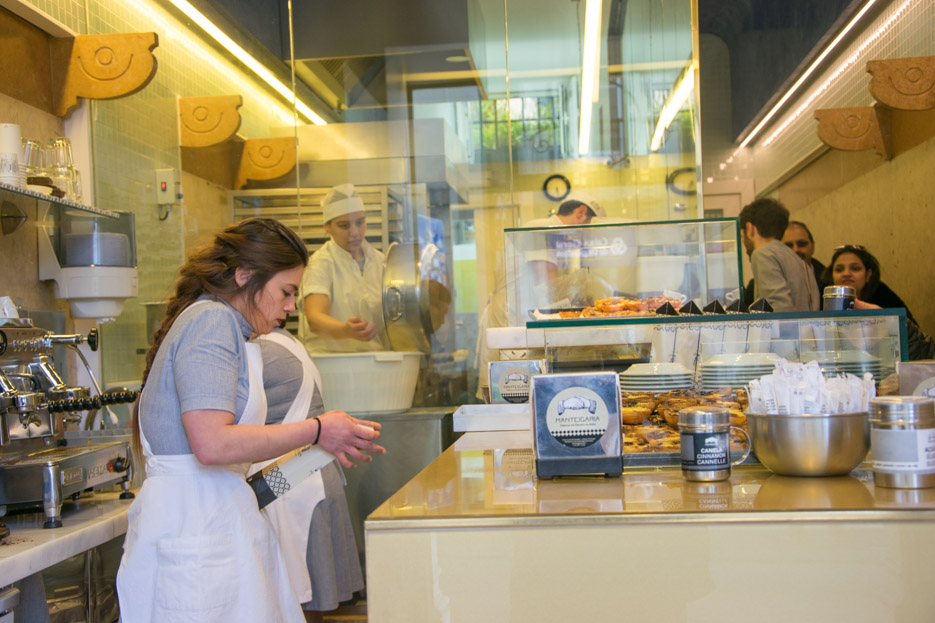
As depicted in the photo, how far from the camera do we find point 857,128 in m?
4.92

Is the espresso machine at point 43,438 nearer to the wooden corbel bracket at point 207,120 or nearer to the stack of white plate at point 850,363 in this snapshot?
the stack of white plate at point 850,363

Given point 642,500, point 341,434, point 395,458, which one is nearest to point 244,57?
point 395,458

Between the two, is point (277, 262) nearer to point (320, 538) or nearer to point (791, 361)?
point (791, 361)

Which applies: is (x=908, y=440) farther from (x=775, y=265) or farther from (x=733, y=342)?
(x=775, y=265)

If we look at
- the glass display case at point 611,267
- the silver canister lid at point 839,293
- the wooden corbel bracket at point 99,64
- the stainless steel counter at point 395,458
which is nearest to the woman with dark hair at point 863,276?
the glass display case at point 611,267

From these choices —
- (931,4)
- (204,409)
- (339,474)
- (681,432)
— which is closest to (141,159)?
(339,474)

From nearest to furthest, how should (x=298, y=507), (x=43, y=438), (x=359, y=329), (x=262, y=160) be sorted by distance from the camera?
(x=43, y=438)
(x=298, y=507)
(x=359, y=329)
(x=262, y=160)

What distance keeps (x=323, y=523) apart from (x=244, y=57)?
2.49 m

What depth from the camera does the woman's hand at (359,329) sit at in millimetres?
4211

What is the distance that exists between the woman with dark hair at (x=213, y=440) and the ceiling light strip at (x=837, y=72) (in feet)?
13.7

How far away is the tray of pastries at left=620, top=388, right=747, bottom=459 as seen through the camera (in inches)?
68.8

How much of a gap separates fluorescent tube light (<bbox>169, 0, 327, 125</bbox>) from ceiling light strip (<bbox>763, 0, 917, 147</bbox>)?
10.6 ft

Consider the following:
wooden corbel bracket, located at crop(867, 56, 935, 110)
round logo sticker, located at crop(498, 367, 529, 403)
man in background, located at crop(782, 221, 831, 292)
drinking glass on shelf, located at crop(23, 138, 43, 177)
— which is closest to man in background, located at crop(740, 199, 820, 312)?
man in background, located at crop(782, 221, 831, 292)

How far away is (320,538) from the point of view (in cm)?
335
